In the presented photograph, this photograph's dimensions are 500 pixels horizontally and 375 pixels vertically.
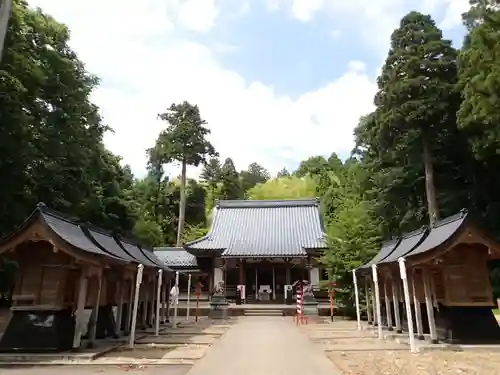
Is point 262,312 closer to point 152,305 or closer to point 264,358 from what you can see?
point 152,305

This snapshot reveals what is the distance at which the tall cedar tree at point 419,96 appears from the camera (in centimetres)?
2064

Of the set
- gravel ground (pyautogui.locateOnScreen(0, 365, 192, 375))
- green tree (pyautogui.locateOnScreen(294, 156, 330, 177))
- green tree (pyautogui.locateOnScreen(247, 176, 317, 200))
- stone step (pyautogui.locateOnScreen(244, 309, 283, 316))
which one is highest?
green tree (pyautogui.locateOnScreen(294, 156, 330, 177))

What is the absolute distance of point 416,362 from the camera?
334 inches

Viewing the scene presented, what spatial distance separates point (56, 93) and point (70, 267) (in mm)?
12967

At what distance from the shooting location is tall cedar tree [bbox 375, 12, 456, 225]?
67.7ft

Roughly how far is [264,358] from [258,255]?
18.9 m

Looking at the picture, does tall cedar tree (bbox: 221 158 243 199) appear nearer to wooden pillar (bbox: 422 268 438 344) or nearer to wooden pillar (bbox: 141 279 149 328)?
wooden pillar (bbox: 141 279 149 328)

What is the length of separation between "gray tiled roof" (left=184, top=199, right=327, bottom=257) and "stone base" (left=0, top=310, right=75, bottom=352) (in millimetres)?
18802

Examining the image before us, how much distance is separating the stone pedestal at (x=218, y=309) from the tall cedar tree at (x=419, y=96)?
11.6 metres

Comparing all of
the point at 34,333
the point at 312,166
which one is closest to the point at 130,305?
the point at 34,333

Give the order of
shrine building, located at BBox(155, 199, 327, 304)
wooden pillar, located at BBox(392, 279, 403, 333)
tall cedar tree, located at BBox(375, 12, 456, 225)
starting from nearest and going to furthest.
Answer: wooden pillar, located at BBox(392, 279, 403, 333) < tall cedar tree, located at BBox(375, 12, 456, 225) < shrine building, located at BBox(155, 199, 327, 304)

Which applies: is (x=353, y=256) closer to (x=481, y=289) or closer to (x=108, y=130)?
(x=481, y=289)

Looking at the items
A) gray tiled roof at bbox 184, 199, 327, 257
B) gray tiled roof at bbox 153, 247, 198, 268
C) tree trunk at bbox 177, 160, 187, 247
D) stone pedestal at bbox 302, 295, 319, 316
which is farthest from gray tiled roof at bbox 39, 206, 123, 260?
tree trunk at bbox 177, 160, 187, 247

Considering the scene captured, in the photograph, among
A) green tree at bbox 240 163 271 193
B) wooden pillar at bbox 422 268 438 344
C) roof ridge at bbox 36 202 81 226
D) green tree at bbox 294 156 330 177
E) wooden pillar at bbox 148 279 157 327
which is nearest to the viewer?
roof ridge at bbox 36 202 81 226
